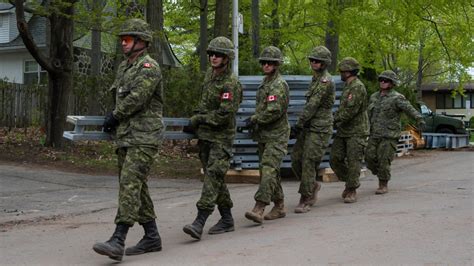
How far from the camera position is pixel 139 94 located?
5805 millimetres

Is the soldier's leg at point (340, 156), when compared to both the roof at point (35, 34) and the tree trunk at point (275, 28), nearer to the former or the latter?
the tree trunk at point (275, 28)

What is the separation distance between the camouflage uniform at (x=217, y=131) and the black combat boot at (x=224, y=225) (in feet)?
0.35

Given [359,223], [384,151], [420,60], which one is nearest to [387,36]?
[384,151]

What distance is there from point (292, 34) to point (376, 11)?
6.45m

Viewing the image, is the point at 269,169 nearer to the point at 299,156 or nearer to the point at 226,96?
the point at 226,96

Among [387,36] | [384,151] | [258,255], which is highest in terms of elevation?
[387,36]

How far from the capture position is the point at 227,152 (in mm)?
6840

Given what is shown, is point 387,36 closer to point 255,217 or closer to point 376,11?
point 376,11

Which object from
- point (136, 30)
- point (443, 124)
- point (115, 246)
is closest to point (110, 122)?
point (136, 30)

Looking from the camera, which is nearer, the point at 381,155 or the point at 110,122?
the point at 110,122

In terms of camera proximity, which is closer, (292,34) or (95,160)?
(95,160)

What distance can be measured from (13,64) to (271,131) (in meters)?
26.5

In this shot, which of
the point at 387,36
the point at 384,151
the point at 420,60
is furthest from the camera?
the point at 420,60

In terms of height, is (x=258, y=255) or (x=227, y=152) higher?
(x=227, y=152)
